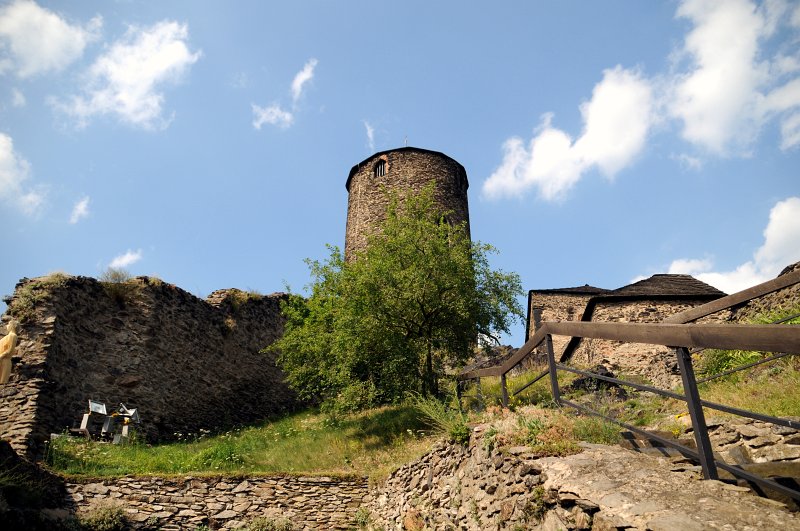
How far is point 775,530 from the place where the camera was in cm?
278

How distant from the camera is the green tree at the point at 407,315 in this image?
1199 cm

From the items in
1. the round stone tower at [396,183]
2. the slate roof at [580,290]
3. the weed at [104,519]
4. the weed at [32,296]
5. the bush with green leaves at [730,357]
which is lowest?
the weed at [104,519]

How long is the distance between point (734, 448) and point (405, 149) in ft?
73.8

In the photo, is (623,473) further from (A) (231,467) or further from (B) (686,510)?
(A) (231,467)

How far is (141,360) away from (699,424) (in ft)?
43.4

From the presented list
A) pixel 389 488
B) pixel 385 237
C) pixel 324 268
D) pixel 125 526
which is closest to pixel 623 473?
pixel 389 488

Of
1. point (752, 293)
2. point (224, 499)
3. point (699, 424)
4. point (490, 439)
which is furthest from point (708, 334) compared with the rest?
point (224, 499)

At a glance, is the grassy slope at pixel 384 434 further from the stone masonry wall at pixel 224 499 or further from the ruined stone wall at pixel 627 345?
the ruined stone wall at pixel 627 345

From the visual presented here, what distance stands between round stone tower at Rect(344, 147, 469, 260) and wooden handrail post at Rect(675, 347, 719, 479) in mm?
20322

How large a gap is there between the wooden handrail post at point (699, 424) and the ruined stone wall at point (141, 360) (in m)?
11.4

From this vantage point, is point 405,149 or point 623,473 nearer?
point 623,473

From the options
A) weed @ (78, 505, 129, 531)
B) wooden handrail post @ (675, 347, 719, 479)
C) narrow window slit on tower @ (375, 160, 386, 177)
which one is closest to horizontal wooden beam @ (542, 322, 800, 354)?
wooden handrail post @ (675, 347, 719, 479)

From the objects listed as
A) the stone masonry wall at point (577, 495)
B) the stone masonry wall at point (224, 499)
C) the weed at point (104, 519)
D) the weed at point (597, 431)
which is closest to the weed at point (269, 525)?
the stone masonry wall at point (224, 499)

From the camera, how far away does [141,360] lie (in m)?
13.3
